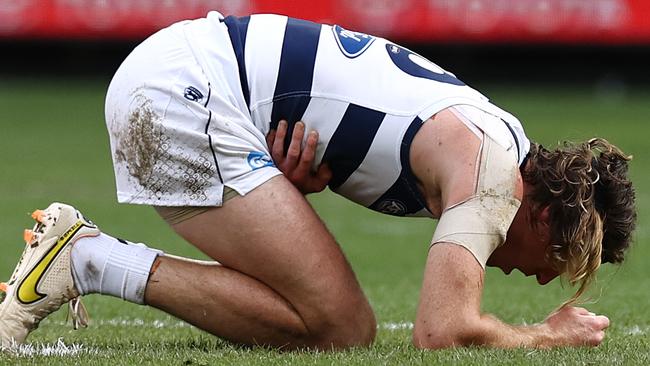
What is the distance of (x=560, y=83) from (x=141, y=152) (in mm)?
16460

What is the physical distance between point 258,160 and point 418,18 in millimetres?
13317

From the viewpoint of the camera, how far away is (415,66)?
5.04 m

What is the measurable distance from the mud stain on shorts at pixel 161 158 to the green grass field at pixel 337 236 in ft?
1.23

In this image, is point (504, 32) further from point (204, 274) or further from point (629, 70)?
point (204, 274)

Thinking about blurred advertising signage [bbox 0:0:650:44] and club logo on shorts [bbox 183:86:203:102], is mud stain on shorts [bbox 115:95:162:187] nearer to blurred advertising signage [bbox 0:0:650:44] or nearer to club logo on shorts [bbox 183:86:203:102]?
club logo on shorts [bbox 183:86:203:102]

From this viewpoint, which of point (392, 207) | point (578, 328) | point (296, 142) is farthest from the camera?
point (392, 207)

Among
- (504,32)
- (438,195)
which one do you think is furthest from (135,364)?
(504,32)

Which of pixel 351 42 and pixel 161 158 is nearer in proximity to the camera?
pixel 161 158

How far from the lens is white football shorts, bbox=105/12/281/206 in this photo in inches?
194

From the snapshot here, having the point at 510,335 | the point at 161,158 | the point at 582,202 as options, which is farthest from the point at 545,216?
the point at 161,158

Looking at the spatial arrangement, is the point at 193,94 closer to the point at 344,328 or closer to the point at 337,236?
the point at 344,328

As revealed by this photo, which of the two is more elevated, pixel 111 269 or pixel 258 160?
pixel 258 160

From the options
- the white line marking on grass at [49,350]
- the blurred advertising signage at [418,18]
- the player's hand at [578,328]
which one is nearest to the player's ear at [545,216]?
the player's hand at [578,328]

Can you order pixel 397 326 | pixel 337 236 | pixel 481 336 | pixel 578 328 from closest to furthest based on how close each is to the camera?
pixel 481 336 < pixel 578 328 < pixel 397 326 < pixel 337 236
